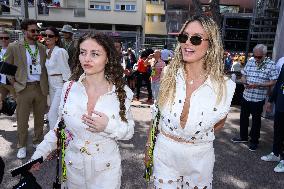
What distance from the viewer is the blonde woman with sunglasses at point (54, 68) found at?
16.5ft

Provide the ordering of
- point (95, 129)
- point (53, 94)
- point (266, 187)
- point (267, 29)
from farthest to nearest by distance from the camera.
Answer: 1. point (267, 29)
2. point (53, 94)
3. point (266, 187)
4. point (95, 129)

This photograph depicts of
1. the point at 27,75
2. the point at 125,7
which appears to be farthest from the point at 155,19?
the point at 27,75

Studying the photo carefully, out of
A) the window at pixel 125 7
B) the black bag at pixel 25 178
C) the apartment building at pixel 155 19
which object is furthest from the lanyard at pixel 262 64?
the apartment building at pixel 155 19

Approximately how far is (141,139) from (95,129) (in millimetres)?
4201

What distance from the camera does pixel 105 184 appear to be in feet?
7.91

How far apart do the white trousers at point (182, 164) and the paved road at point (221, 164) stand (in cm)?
197

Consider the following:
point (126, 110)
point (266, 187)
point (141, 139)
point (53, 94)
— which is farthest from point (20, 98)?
point (266, 187)

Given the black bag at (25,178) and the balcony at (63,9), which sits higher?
the balcony at (63,9)

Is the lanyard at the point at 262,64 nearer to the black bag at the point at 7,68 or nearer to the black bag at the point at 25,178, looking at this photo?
the black bag at the point at 7,68

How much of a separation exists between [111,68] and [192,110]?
2.61 ft

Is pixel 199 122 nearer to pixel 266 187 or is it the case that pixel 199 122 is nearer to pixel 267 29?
pixel 266 187

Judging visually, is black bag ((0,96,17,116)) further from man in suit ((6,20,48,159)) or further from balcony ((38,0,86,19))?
balcony ((38,0,86,19))

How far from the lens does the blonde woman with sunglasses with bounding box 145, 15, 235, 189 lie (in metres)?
2.37

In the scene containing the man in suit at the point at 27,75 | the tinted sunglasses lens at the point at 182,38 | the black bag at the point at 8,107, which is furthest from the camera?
the man in suit at the point at 27,75
